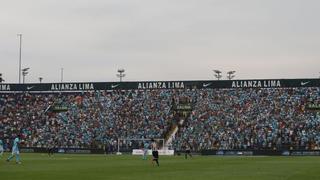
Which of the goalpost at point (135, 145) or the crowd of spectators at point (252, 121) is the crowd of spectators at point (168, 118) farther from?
the goalpost at point (135, 145)

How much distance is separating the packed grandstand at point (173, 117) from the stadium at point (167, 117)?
0.41 ft

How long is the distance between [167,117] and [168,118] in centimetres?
27

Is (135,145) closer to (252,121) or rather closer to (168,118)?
(168,118)

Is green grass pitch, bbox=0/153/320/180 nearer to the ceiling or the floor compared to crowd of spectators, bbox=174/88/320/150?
nearer to the floor

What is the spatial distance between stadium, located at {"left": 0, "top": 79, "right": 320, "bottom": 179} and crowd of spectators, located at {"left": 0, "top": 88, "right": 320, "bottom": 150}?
12cm

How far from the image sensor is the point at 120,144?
8288 cm

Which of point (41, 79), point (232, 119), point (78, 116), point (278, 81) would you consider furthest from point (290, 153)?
point (41, 79)

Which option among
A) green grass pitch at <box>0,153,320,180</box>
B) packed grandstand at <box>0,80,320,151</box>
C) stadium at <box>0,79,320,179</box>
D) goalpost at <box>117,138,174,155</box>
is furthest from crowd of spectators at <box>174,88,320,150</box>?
green grass pitch at <box>0,153,320,180</box>

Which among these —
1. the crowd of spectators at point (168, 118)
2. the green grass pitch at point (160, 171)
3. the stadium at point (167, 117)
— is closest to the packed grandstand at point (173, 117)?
the crowd of spectators at point (168, 118)

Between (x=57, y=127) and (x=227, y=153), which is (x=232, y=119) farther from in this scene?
(x=57, y=127)

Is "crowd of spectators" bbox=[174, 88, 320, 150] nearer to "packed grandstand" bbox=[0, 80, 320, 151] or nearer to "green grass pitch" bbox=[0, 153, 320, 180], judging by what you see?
"packed grandstand" bbox=[0, 80, 320, 151]

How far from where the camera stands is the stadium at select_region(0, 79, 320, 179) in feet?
257

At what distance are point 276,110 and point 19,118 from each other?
3817 cm

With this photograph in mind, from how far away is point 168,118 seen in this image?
87250 millimetres
